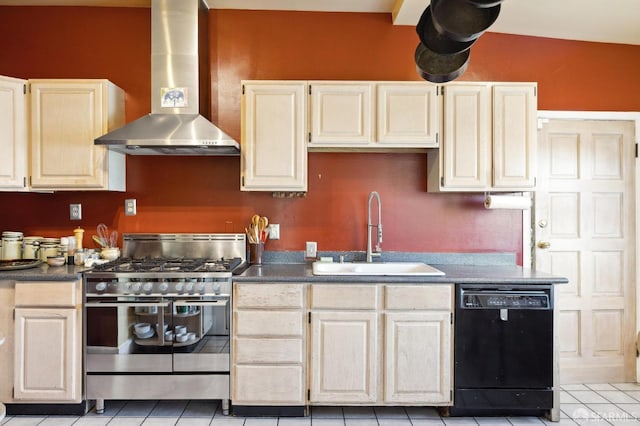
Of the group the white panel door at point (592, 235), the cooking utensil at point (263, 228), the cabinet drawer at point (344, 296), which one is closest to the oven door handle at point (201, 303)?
the cabinet drawer at point (344, 296)

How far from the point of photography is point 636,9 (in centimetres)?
264

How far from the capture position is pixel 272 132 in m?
2.71

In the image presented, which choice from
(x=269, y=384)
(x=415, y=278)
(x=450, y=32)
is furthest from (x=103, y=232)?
(x=450, y=32)

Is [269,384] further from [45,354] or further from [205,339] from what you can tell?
[45,354]

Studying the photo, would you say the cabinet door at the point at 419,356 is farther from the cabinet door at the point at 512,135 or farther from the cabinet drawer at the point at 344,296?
the cabinet door at the point at 512,135

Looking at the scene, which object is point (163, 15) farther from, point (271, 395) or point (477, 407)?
point (477, 407)

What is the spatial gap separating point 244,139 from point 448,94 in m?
1.41

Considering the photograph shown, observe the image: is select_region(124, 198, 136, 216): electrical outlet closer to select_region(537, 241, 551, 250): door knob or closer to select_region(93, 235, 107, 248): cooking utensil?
select_region(93, 235, 107, 248): cooking utensil

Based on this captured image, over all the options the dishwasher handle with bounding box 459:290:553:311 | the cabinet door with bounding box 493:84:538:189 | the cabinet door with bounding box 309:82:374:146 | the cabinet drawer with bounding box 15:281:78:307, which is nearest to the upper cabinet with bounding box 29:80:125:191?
the cabinet drawer with bounding box 15:281:78:307

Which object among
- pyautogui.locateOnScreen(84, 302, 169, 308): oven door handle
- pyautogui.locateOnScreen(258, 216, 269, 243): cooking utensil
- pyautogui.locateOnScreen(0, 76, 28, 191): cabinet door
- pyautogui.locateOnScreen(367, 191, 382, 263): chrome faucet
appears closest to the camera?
pyautogui.locateOnScreen(84, 302, 169, 308): oven door handle

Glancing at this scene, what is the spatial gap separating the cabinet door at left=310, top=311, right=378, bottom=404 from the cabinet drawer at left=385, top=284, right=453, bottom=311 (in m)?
0.16

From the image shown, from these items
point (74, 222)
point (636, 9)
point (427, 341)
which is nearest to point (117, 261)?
point (74, 222)

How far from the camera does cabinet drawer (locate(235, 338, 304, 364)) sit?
2.42 meters

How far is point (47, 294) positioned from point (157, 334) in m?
0.70
